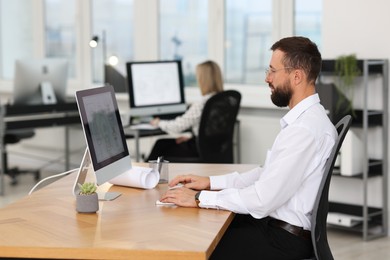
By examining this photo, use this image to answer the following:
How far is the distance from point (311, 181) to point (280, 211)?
16cm

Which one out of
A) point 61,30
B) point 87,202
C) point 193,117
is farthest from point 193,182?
point 61,30

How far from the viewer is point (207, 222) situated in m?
2.62

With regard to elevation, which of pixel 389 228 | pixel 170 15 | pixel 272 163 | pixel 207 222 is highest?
pixel 170 15

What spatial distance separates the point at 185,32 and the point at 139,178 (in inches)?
163

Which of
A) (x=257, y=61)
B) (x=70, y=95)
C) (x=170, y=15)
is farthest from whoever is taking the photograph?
(x=70, y=95)

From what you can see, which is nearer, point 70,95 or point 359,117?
point 359,117

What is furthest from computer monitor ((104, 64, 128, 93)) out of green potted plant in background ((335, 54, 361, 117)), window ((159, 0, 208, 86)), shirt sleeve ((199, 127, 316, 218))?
shirt sleeve ((199, 127, 316, 218))

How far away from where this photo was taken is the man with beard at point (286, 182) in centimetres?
266

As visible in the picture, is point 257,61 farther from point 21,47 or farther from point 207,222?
point 207,222

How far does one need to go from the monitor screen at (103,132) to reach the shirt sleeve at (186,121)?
247 centimetres

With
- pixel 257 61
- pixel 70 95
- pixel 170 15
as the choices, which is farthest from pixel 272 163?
pixel 70 95

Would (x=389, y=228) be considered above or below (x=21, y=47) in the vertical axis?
below

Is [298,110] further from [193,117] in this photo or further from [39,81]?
[39,81]

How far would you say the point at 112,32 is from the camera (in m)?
7.88
